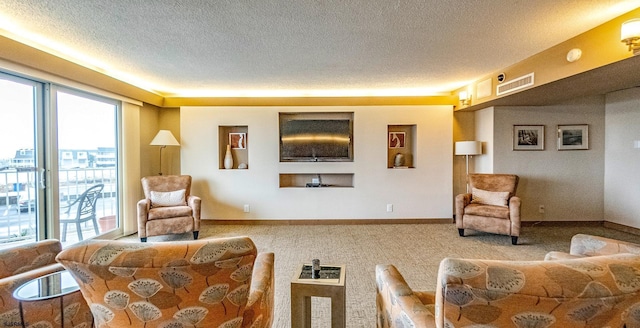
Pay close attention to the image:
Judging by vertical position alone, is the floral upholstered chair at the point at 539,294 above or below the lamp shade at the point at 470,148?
below

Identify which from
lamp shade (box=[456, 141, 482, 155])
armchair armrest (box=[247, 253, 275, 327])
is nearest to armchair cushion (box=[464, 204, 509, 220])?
lamp shade (box=[456, 141, 482, 155])

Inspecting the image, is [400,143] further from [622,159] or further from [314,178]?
[622,159]

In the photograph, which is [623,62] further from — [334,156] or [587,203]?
[334,156]

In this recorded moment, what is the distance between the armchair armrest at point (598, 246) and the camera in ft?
5.89

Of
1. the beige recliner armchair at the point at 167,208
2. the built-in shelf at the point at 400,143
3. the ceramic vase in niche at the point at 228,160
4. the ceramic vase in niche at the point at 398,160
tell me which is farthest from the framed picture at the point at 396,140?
the beige recliner armchair at the point at 167,208

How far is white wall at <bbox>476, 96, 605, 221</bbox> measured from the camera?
16.7 feet

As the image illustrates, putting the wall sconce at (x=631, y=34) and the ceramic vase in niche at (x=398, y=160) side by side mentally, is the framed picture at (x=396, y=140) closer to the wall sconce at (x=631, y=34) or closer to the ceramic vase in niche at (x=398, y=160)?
the ceramic vase in niche at (x=398, y=160)

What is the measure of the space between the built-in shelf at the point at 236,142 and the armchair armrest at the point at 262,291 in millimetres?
3964

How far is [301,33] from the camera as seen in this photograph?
111 inches

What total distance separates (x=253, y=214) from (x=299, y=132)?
170 centimetres

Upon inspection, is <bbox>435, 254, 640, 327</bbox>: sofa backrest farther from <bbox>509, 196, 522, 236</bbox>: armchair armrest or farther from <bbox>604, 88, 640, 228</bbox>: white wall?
<bbox>604, 88, 640, 228</bbox>: white wall

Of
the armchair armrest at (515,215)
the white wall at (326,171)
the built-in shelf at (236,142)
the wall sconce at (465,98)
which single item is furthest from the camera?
the built-in shelf at (236,142)

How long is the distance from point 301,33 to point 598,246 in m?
2.77

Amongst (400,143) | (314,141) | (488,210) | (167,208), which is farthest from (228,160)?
(488,210)
